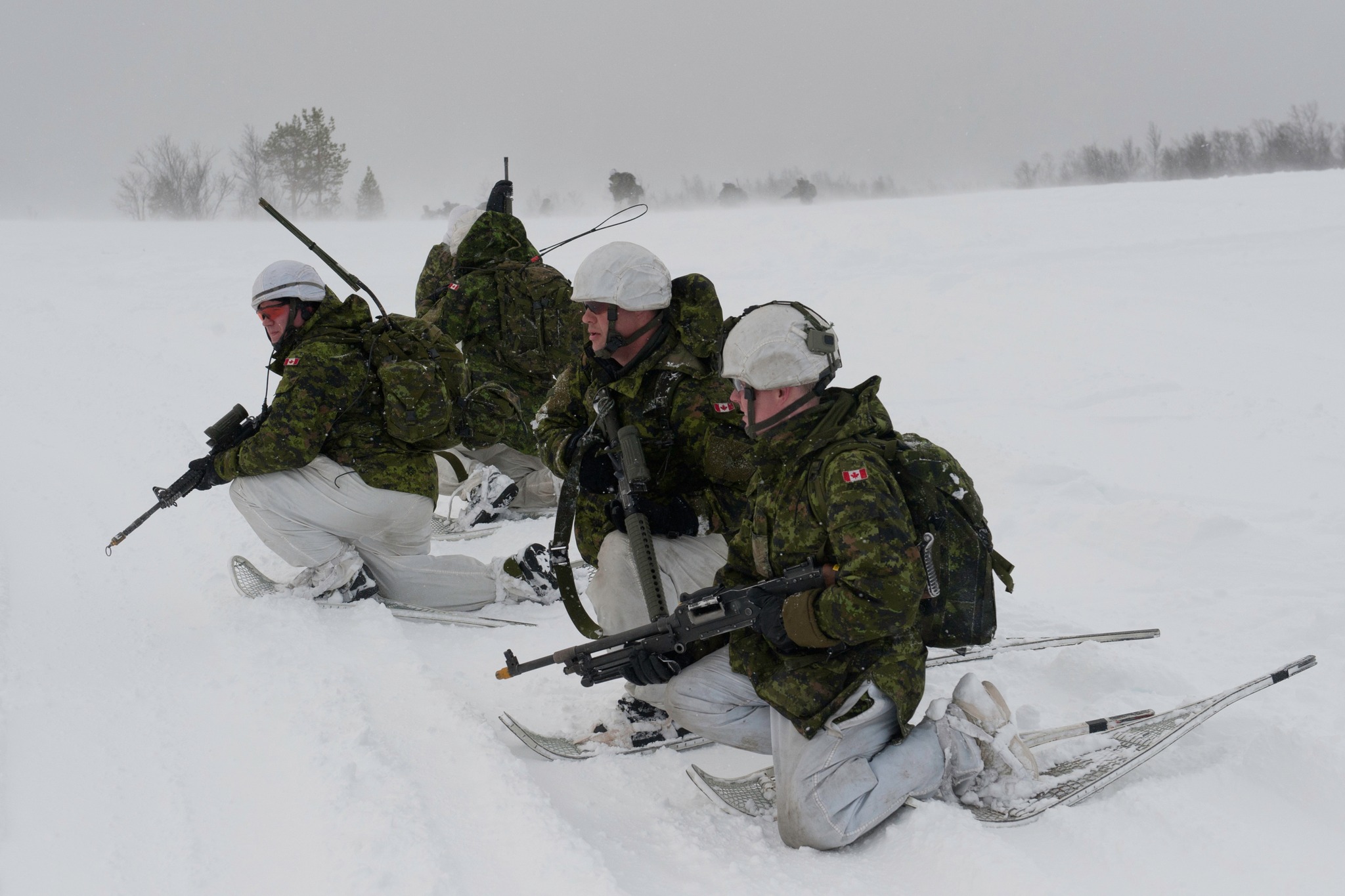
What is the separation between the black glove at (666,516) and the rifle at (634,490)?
0.05 m

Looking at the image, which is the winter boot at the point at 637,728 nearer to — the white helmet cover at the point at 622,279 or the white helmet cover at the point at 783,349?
the white helmet cover at the point at 783,349

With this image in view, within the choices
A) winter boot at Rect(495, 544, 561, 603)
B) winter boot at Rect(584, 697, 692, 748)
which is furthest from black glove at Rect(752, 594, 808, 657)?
winter boot at Rect(495, 544, 561, 603)

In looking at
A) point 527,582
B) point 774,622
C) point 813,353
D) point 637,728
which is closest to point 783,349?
point 813,353

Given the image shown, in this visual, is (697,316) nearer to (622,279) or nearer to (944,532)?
(622,279)

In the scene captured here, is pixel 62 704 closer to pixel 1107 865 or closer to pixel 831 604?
pixel 831 604

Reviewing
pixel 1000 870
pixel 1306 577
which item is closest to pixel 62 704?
pixel 1000 870

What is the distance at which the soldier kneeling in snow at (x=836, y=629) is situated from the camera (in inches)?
103

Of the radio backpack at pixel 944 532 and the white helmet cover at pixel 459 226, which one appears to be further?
the white helmet cover at pixel 459 226

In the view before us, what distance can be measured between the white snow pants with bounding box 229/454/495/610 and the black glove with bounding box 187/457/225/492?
0.30ft

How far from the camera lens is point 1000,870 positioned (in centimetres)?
239

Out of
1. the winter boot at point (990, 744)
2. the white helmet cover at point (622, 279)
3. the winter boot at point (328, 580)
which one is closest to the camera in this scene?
the winter boot at point (990, 744)

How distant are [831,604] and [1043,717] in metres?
1.34

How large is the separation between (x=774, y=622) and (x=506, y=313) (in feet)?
13.1

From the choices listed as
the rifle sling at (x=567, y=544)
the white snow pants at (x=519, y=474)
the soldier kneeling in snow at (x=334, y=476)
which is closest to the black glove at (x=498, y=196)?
the white snow pants at (x=519, y=474)
